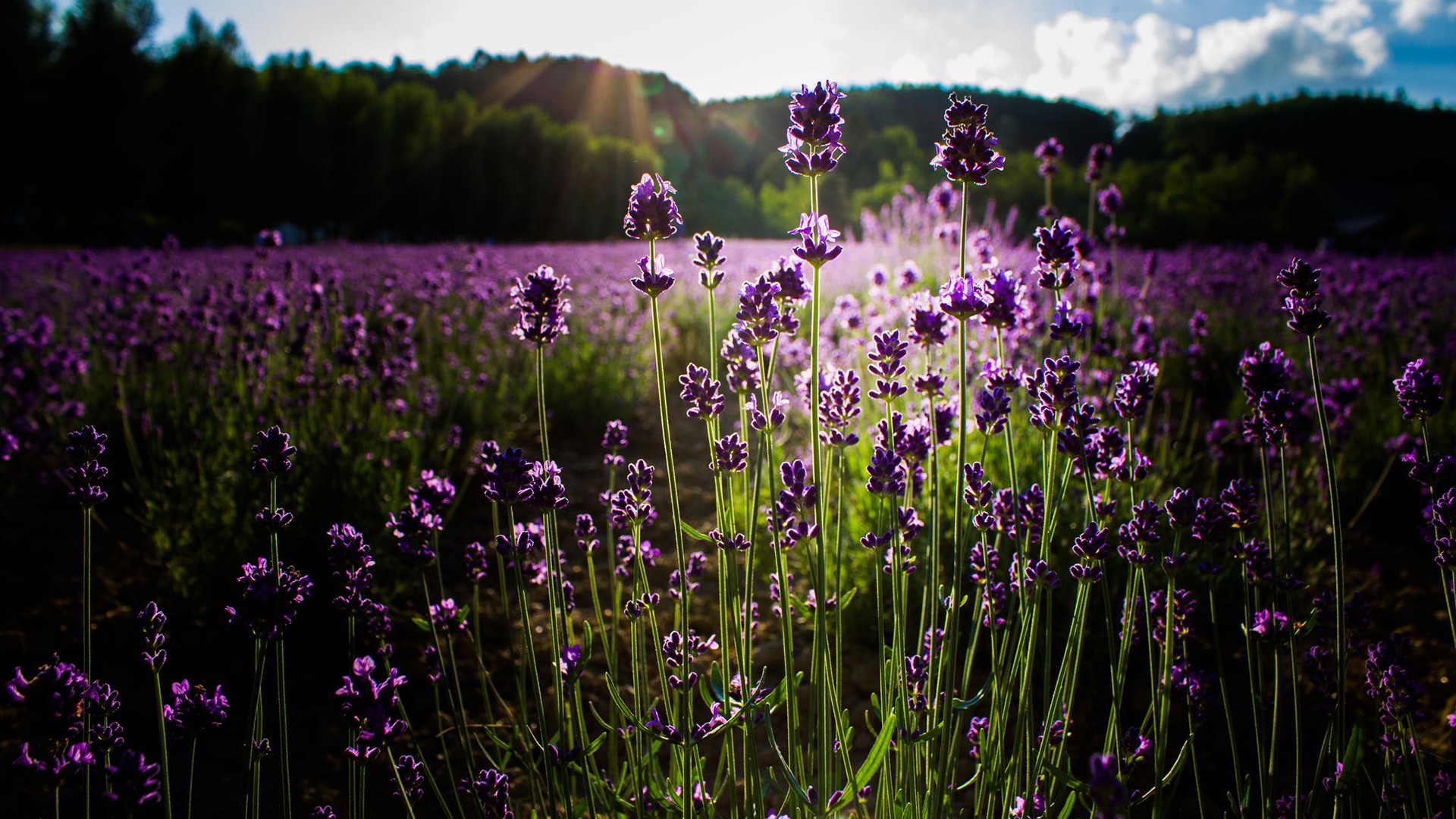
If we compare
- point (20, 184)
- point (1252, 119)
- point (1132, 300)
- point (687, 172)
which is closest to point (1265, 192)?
point (1252, 119)

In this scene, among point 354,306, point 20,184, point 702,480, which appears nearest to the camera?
point 702,480

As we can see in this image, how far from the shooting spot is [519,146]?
1168 inches

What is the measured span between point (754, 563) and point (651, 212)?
2.45ft

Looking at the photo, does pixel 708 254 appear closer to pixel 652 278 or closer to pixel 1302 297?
pixel 652 278

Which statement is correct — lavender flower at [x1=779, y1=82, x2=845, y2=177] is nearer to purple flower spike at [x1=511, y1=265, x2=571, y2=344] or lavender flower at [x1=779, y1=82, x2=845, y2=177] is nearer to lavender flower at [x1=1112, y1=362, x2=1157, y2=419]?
purple flower spike at [x1=511, y1=265, x2=571, y2=344]

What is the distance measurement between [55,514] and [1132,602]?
4.06 m

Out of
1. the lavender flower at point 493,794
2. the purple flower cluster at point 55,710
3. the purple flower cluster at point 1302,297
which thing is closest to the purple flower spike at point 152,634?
the purple flower cluster at point 55,710

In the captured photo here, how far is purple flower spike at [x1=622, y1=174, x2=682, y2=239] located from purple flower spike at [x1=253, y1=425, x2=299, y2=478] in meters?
0.67

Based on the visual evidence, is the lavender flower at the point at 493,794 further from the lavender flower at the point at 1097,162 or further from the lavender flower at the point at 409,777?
the lavender flower at the point at 1097,162

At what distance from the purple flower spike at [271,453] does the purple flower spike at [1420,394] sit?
183 cm

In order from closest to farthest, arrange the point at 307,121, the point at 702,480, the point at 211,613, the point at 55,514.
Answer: the point at 211,613 → the point at 55,514 → the point at 702,480 → the point at 307,121

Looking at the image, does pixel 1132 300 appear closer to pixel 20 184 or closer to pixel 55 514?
pixel 55 514

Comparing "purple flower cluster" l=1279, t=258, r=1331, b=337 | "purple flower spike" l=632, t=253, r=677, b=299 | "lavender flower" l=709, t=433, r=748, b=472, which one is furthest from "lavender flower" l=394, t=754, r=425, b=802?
"purple flower cluster" l=1279, t=258, r=1331, b=337

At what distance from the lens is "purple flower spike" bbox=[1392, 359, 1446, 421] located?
1208 millimetres
